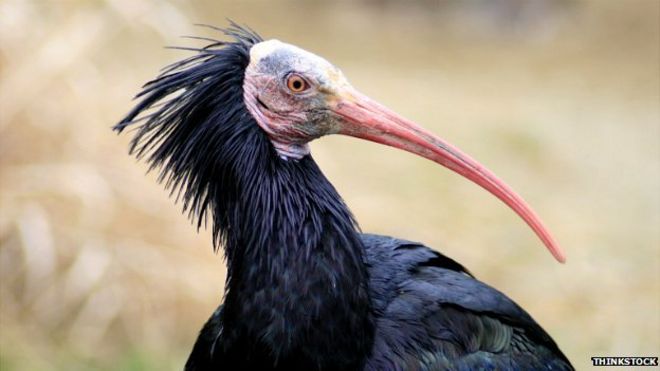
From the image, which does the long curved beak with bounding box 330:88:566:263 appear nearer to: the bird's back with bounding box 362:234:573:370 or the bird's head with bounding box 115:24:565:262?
the bird's head with bounding box 115:24:565:262

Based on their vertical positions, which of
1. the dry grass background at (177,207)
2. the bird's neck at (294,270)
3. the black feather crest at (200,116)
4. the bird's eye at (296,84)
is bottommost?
the bird's neck at (294,270)

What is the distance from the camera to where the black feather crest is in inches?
123

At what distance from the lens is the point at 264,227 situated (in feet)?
10.1

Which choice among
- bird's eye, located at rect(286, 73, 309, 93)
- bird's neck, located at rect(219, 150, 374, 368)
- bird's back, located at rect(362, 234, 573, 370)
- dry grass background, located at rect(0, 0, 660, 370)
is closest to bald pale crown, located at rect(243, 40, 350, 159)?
bird's eye, located at rect(286, 73, 309, 93)

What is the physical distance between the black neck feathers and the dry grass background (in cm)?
286

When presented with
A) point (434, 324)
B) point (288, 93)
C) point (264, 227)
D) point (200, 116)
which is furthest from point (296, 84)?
point (434, 324)

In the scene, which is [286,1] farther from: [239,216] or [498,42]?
[239,216]

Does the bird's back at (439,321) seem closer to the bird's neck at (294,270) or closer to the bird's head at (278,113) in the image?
the bird's neck at (294,270)

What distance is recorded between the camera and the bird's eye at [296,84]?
10.2 feet

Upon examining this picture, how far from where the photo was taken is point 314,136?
318 cm

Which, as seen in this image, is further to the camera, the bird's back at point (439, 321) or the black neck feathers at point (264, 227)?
the bird's back at point (439, 321)

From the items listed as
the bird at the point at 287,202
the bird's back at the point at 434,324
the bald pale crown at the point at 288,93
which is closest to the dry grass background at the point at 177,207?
the bird's back at the point at 434,324

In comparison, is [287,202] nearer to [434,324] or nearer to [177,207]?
[434,324]

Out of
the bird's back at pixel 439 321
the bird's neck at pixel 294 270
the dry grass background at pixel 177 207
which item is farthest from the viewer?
the dry grass background at pixel 177 207
